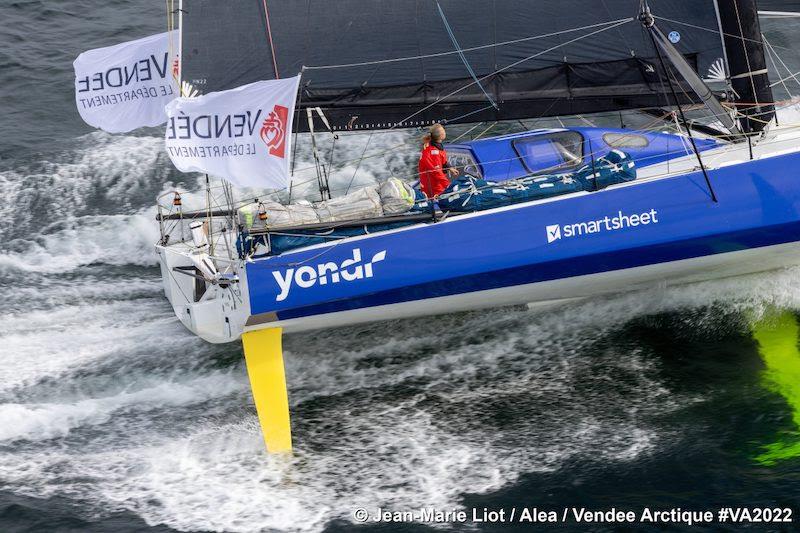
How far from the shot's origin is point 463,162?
933 centimetres

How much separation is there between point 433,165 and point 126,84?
297 cm

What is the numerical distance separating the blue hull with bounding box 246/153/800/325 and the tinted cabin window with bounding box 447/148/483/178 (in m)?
1.14

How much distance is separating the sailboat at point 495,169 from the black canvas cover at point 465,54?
0.01 metres

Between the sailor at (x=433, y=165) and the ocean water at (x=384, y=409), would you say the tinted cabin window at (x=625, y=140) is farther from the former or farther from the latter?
the sailor at (x=433, y=165)

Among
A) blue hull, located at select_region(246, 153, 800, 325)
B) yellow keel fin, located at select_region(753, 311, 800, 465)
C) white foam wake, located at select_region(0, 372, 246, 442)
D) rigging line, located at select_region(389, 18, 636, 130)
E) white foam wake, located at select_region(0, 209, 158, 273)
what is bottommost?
yellow keel fin, located at select_region(753, 311, 800, 465)

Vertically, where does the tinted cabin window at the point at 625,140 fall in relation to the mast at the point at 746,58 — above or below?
below

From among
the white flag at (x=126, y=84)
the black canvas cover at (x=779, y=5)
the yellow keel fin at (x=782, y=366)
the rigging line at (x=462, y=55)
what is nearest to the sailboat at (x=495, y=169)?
the rigging line at (x=462, y=55)

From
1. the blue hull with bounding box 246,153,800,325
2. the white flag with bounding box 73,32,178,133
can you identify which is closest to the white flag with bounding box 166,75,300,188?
the blue hull with bounding box 246,153,800,325

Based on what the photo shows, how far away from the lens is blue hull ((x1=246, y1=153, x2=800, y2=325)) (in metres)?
7.97

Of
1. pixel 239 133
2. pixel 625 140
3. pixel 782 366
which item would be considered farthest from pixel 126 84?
pixel 782 366

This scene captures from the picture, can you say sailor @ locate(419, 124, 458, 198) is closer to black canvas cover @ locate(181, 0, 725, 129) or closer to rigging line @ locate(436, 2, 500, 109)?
black canvas cover @ locate(181, 0, 725, 129)

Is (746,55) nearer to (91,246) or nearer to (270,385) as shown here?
(270,385)

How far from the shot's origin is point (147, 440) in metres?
7.52

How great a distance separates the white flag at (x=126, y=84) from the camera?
29.7 ft
